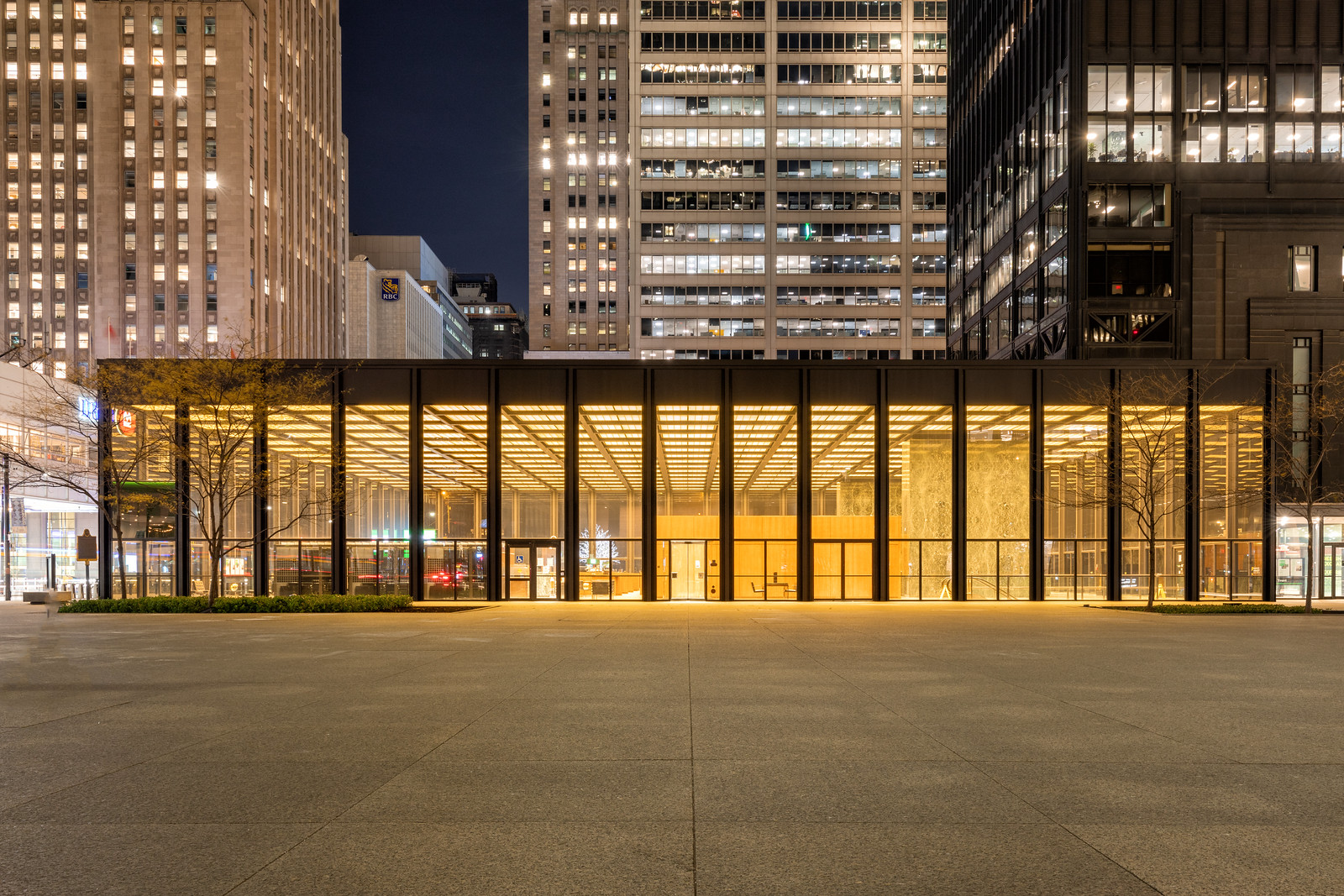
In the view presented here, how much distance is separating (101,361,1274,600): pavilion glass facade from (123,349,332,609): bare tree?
1.39ft

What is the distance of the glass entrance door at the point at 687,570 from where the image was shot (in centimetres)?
3553

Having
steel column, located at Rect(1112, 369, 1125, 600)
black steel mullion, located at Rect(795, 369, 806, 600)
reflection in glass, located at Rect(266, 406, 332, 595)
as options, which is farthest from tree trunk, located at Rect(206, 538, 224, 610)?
steel column, located at Rect(1112, 369, 1125, 600)

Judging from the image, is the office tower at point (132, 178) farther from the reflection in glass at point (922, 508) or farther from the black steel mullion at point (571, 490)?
the reflection in glass at point (922, 508)

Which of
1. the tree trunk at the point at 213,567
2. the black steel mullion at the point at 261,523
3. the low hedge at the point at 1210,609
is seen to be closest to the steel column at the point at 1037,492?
the low hedge at the point at 1210,609

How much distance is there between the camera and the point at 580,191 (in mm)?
157250

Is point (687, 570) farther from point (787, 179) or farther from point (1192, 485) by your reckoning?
point (787, 179)

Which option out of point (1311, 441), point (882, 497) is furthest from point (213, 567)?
point (1311, 441)

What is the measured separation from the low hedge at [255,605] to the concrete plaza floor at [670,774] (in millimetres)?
12574

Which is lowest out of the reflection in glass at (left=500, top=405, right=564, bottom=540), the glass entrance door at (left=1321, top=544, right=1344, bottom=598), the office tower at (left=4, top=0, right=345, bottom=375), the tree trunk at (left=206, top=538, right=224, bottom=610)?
the glass entrance door at (left=1321, top=544, right=1344, bottom=598)

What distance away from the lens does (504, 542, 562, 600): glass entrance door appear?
3503 cm

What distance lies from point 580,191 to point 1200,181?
123 m

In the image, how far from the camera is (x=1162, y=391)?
34.1 metres

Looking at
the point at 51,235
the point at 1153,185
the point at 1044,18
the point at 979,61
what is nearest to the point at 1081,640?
the point at 1153,185

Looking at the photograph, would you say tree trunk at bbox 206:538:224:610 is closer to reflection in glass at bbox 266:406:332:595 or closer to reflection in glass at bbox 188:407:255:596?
reflection in glass at bbox 188:407:255:596
